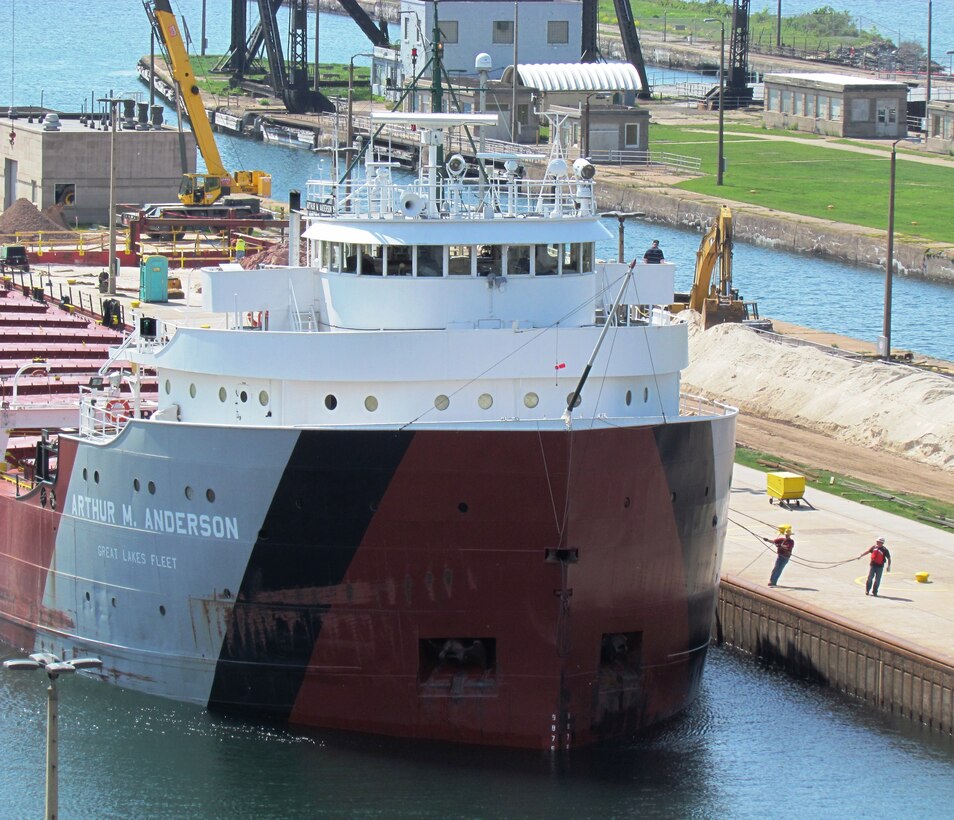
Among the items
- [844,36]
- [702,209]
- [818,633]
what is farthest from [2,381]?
[844,36]

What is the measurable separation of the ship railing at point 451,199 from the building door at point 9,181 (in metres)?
52.2

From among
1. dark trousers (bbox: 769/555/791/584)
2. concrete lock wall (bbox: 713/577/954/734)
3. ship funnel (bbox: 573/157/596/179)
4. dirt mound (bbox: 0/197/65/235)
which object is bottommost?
concrete lock wall (bbox: 713/577/954/734)

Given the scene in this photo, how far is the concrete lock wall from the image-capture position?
92.5ft

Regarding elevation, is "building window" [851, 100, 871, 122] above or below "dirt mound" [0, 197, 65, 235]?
above

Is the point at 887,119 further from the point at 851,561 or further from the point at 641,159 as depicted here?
the point at 851,561

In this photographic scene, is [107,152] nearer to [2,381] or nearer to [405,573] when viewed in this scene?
[2,381]

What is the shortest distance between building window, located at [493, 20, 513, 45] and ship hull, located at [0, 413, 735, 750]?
83.9m

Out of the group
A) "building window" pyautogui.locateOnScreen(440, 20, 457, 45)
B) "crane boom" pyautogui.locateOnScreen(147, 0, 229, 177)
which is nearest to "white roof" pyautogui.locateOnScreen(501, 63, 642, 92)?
"building window" pyautogui.locateOnScreen(440, 20, 457, 45)

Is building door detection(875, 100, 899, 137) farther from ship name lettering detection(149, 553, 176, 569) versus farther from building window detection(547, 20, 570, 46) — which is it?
ship name lettering detection(149, 553, 176, 569)

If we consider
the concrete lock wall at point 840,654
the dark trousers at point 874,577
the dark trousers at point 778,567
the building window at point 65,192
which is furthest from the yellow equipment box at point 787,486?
the building window at point 65,192

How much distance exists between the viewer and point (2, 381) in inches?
1483

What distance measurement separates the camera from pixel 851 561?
109 feet

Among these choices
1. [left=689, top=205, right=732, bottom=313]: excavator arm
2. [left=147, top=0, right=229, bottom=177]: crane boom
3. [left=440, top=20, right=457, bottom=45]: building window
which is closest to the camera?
[left=689, top=205, right=732, bottom=313]: excavator arm

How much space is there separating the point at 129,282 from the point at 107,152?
828 inches
